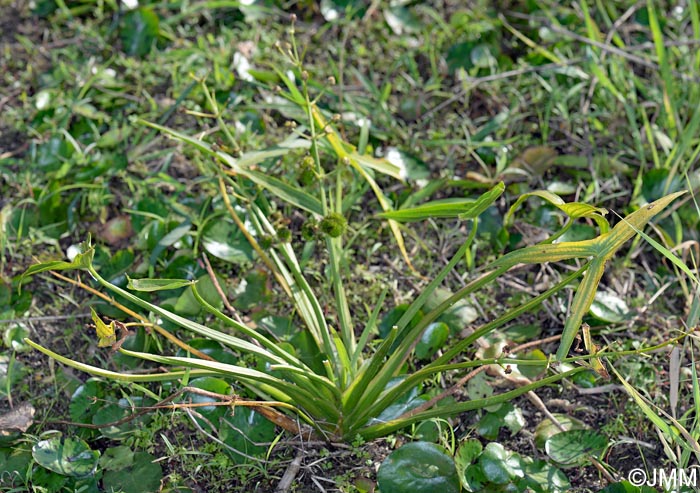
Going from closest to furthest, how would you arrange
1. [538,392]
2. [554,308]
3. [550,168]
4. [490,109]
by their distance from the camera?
1. [538,392]
2. [554,308]
3. [550,168]
4. [490,109]

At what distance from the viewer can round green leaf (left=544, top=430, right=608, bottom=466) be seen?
149 cm

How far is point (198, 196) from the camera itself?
202cm

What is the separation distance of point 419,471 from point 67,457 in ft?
2.23

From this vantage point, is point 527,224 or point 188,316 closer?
point 188,316

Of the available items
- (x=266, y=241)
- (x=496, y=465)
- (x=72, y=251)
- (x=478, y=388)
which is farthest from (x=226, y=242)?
(x=496, y=465)

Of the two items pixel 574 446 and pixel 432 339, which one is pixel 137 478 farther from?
pixel 574 446

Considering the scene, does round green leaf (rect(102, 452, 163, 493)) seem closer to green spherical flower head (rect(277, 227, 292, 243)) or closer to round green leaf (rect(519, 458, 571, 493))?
green spherical flower head (rect(277, 227, 292, 243))

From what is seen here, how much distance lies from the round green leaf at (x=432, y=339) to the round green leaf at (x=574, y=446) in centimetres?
30

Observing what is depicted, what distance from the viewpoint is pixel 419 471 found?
1399 mm

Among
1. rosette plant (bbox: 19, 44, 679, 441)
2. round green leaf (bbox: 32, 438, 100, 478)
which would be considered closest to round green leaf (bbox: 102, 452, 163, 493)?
round green leaf (bbox: 32, 438, 100, 478)

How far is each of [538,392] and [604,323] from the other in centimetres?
22

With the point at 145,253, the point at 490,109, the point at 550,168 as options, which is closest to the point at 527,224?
the point at 550,168

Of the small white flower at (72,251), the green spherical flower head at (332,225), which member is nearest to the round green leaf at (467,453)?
the green spherical flower head at (332,225)

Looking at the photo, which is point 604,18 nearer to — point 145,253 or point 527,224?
point 527,224
